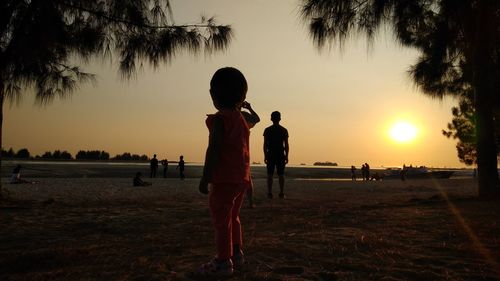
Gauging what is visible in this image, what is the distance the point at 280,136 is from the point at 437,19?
3.37 m

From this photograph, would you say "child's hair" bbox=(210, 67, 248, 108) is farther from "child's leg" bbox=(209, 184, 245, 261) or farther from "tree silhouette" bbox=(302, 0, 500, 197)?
"tree silhouette" bbox=(302, 0, 500, 197)

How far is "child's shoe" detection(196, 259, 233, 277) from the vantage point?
261 centimetres

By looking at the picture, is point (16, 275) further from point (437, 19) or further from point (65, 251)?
point (437, 19)

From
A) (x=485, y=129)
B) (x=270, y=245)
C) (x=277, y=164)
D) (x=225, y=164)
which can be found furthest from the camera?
(x=485, y=129)

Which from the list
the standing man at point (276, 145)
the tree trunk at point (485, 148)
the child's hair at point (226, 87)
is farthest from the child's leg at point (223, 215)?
the tree trunk at point (485, 148)

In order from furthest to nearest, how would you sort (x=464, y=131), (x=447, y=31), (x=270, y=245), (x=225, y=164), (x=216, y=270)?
1. (x=464, y=131)
2. (x=447, y=31)
3. (x=270, y=245)
4. (x=225, y=164)
5. (x=216, y=270)

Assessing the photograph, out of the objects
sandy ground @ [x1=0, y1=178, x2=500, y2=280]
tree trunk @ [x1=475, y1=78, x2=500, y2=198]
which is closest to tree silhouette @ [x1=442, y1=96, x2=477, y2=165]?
tree trunk @ [x1=475, y1=78, x2=500, y2=198]

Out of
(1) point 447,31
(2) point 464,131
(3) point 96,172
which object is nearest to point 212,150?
(1) point 447,31

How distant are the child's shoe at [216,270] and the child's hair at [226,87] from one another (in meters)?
1.02

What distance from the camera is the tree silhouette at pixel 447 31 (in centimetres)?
490

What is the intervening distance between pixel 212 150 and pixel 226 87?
454mm

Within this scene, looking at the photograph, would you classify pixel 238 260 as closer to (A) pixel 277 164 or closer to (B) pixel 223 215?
(B) pixel 223 215

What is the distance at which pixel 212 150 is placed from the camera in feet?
8.70

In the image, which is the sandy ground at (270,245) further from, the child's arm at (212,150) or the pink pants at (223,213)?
the child's arm at (212,150)
